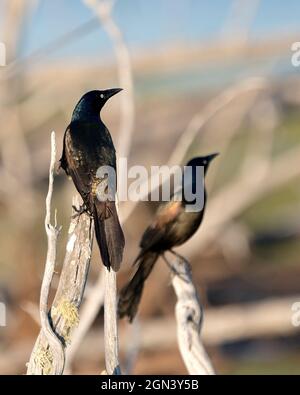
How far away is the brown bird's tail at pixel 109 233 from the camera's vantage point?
2719mm

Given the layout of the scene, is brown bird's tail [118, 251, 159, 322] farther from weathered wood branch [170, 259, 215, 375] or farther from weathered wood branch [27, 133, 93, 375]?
weathered wood branch [27, 133, 93, 375]

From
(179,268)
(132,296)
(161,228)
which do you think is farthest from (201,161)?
(132,296)

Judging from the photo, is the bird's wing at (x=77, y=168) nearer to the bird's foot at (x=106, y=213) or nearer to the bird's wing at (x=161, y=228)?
the bird's foot at (x=106, y=213)

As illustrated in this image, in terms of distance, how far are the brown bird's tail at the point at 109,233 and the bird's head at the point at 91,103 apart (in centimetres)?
40

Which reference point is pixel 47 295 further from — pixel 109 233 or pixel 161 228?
pixel 161 228

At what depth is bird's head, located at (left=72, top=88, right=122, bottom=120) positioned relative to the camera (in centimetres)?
309

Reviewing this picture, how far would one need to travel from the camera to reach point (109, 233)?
9.05 feet

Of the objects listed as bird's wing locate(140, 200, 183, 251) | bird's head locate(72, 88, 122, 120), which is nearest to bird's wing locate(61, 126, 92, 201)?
bird's head locate(72, 88, 122, 120)

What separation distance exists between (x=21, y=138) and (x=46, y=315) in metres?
6.53

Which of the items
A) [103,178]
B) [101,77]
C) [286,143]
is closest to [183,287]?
[103,178]

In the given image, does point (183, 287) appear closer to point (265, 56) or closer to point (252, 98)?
point (252, 98)

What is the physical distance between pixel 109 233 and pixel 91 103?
0.59 metres

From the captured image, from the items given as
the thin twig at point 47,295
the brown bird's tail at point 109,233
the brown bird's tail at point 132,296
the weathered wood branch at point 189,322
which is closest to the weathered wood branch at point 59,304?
the thin twig at point 47,295

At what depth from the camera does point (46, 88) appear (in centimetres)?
895
